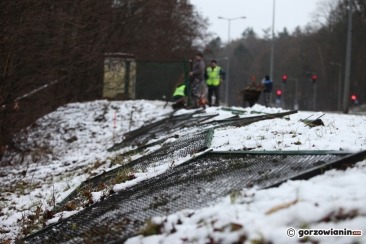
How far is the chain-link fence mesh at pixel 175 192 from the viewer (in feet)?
15.2

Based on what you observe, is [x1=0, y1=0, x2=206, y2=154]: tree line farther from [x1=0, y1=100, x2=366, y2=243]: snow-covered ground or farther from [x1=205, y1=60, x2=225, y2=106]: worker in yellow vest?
[x1=205, y1=60, x2=225, y2=106]: worker in yellow vest

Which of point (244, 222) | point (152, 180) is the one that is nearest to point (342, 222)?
point (244, 222)

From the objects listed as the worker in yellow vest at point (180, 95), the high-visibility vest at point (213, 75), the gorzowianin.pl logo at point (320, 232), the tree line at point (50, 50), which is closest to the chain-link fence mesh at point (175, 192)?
the gorzowianin.pl logo at point (320, 232)

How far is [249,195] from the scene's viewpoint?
433cm

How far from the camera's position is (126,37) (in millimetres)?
27359

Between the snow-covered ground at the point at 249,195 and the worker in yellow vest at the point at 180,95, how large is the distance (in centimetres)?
→ 330

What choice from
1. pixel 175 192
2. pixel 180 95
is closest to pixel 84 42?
pixel 180 95

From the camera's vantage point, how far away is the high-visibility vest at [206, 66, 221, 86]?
58.5 feet

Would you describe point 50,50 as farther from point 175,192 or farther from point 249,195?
point 249,195

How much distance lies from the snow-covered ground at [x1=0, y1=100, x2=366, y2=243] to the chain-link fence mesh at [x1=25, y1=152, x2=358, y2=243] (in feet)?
0.95

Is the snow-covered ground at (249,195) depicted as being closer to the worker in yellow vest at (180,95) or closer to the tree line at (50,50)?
the tree line at (50,50)

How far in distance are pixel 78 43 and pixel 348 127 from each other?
10.5 m

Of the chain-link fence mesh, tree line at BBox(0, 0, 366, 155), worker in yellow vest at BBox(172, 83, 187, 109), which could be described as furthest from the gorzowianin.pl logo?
worker in yellow vest at BBox(172, 83, 187, 109)

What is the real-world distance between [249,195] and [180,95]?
520 inches
